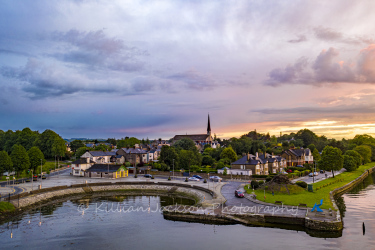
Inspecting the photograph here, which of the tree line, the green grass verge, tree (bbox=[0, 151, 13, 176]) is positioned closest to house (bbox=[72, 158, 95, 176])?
the tree line

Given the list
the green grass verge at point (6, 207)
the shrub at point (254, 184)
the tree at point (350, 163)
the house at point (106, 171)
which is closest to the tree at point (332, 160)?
the tree at point (350, 163)

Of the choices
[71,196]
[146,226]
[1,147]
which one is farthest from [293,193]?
[1,147]

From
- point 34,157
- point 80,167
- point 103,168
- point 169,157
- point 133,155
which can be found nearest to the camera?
point 103,168

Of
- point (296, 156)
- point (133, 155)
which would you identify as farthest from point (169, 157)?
point (296, 156)

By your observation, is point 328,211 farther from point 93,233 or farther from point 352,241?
point 93,233

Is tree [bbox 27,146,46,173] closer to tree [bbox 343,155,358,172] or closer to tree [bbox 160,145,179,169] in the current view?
tree [bbox 160,145,179,169]

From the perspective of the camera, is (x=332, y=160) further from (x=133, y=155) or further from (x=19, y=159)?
(x=19, y=159)
